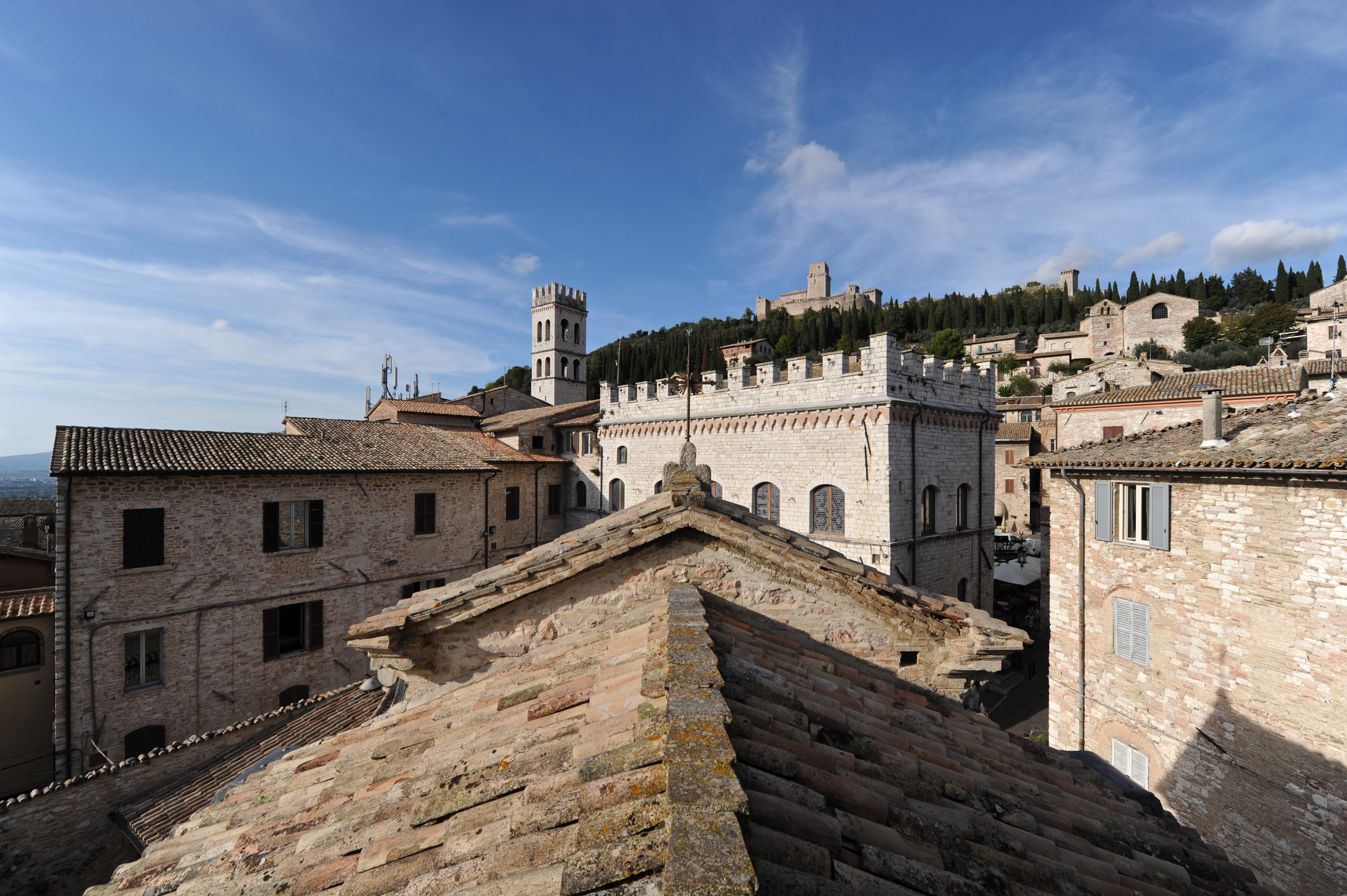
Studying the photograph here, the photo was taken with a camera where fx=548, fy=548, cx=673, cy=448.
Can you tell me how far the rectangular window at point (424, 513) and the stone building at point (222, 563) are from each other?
0.06m

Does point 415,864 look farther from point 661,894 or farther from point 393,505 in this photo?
point 393,505

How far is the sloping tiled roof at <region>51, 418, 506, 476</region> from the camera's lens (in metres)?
14.4

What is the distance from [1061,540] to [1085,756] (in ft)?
32.0

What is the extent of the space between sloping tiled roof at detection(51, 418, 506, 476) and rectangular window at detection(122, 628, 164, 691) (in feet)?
14.2

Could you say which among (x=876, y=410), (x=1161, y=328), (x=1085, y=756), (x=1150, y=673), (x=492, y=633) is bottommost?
(x=1150, y=673)

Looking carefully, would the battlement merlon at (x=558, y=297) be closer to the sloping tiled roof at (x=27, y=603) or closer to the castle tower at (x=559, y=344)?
the castle tower at (x=559, y=344)

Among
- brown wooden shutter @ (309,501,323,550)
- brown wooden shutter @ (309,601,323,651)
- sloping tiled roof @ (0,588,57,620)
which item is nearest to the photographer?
sloping tiled roof @ (0,588,57,620)

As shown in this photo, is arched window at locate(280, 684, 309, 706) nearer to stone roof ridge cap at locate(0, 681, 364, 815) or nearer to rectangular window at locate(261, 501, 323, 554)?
stone roof ridge cap at locate(0, 681, 364, 815)

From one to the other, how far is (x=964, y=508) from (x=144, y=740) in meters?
24.4

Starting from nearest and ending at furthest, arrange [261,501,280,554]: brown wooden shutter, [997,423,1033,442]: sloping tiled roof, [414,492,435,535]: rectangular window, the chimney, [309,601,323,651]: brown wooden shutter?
the chimney → [261,501,280,554]: brown wooden shutter → [309,601,323,651]: brown wooden shutter → [414,492,435,535]: rectangular window → [997,423,1033,442]: sloping tiled roof

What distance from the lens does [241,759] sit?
1155 cm

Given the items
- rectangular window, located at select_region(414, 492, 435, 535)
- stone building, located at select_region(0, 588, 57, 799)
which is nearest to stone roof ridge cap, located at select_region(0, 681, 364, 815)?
stone building, located at select_region(0, 588, 57, 799)

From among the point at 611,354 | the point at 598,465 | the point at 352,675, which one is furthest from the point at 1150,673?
the point at 611,354

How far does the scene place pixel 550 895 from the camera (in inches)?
63.7
